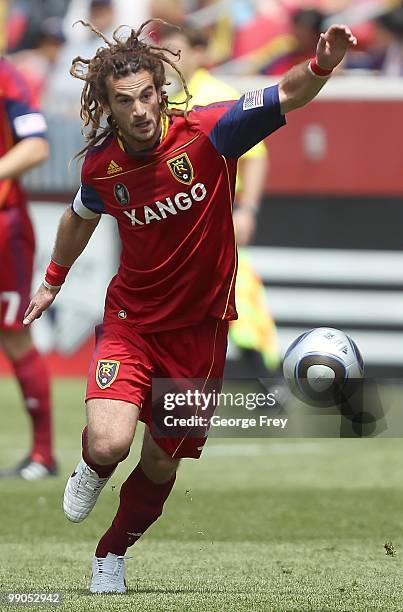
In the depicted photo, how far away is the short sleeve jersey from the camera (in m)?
8.59

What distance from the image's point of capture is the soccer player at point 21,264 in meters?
8.60

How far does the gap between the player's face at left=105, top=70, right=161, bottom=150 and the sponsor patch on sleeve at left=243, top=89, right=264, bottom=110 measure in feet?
1.21

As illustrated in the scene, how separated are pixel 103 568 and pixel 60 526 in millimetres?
1782

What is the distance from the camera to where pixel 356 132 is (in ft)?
41.7

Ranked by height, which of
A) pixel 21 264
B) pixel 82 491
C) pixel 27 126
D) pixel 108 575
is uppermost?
pixel 82 491

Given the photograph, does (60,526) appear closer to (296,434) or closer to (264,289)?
(296,434)

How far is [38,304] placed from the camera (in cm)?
597

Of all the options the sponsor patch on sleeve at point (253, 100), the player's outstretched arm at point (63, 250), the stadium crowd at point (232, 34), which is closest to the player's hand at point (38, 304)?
the player's outstretched arm at point (63, 250)

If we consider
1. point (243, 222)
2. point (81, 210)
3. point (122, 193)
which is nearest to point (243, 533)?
point (81, 210)

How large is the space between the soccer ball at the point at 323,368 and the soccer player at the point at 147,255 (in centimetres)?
42

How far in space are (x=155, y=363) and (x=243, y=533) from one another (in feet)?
5.79

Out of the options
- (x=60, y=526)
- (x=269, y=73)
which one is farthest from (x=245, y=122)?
(x=269, y=73)

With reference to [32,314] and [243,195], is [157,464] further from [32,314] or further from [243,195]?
[243,195]

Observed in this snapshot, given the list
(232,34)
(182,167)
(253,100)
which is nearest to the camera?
(253,100)
